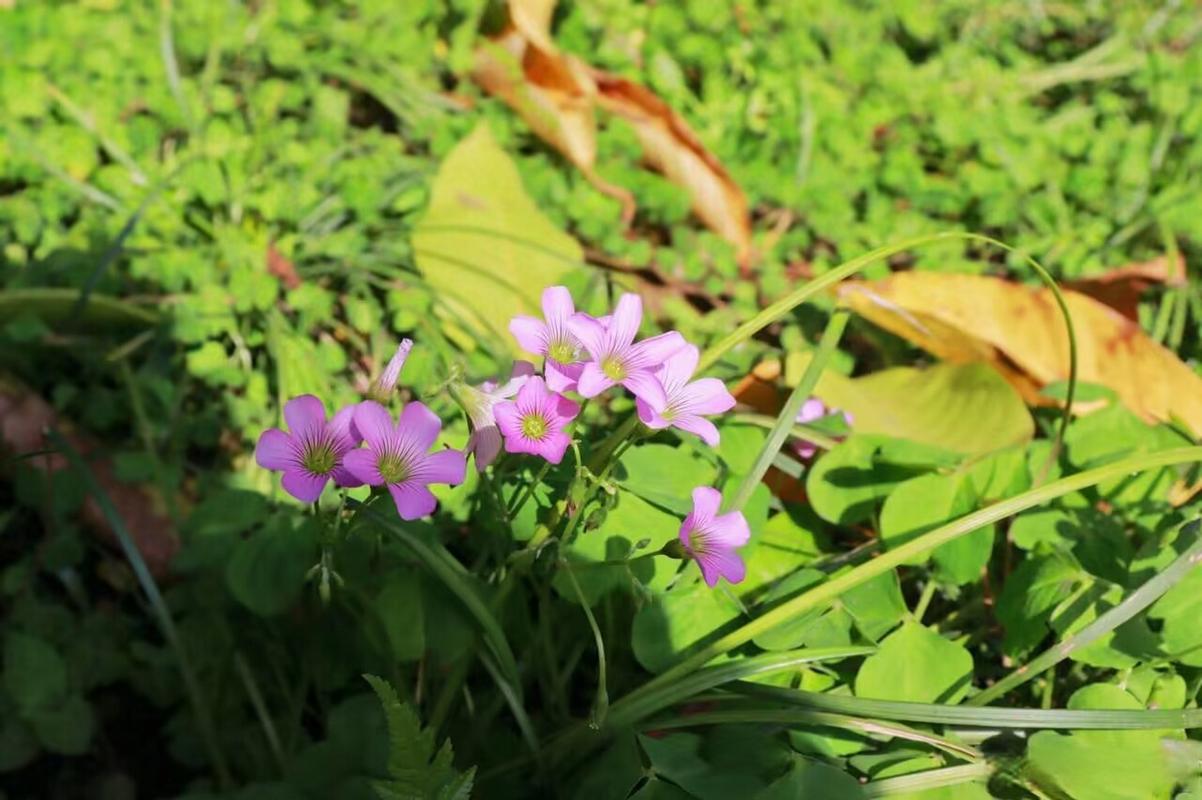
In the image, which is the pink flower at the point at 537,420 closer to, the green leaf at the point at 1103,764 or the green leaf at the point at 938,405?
the green leaf at the point at 1103,764

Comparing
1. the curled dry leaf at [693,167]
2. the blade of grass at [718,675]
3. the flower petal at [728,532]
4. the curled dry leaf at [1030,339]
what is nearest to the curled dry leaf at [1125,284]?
the curled dry leaf at [1030,339]

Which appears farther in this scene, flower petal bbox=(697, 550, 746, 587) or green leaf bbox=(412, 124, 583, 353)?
green leaf bbox=(412, 124, 583, 353)

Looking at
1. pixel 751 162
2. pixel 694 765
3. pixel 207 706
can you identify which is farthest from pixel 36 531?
pixel 751 162

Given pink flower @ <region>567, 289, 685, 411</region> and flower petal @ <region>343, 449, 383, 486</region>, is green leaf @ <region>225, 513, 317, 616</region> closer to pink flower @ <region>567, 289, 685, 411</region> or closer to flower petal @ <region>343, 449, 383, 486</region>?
flower petal @ <region>343, 449, 383, 486</region>

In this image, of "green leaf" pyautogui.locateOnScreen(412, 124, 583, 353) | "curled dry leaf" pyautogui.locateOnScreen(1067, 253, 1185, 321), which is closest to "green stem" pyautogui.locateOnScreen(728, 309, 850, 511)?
"green leaf" pyautogui.locateOnScreen(412, 124, 583, 353)

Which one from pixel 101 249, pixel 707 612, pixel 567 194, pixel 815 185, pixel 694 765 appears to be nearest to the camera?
pixel 694 765

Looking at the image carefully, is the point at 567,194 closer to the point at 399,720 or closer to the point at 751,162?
the point at 751,162
